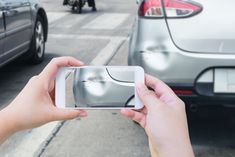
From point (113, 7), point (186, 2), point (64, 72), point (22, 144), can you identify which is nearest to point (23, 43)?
point (22, 144)

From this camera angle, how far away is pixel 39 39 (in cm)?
760

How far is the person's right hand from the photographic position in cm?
130

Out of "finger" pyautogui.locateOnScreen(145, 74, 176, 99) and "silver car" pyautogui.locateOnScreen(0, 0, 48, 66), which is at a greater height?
"finger" pyautogui.locateOnScreen(145, 74, 176, 99)

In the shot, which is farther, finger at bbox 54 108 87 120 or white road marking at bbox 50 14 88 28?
white road marking at bbox 50 14 88 28

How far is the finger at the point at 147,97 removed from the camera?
1.36 metres

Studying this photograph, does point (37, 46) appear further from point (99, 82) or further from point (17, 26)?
point (99, 82)

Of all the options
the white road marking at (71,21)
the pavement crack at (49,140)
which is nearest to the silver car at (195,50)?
the pavement crack at (49,140)

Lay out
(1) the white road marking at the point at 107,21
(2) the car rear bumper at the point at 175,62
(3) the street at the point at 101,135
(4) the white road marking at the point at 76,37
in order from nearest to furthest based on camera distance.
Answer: (2) the car rear bumper at the point at 175,62 → (3) the street at the point at 101,135 → (4) the white road marking at the point at 76,37 → (1) the white road marking at the point at 107,21

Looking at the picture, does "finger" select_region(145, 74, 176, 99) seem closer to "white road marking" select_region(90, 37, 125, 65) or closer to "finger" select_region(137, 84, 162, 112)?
"finger" select_region(137, 84, 162, 112)

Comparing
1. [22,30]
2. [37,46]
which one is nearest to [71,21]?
[37,46]

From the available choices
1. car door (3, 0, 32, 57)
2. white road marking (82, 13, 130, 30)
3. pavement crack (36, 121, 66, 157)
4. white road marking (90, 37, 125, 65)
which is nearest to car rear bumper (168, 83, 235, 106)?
pavement crack (36, 121, 66, 157)

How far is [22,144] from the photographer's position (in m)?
4.39

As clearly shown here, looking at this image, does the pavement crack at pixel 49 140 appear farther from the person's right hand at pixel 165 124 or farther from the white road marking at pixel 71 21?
the white road marking at pixel 71 21

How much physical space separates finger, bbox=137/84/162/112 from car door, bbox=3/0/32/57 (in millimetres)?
4520
